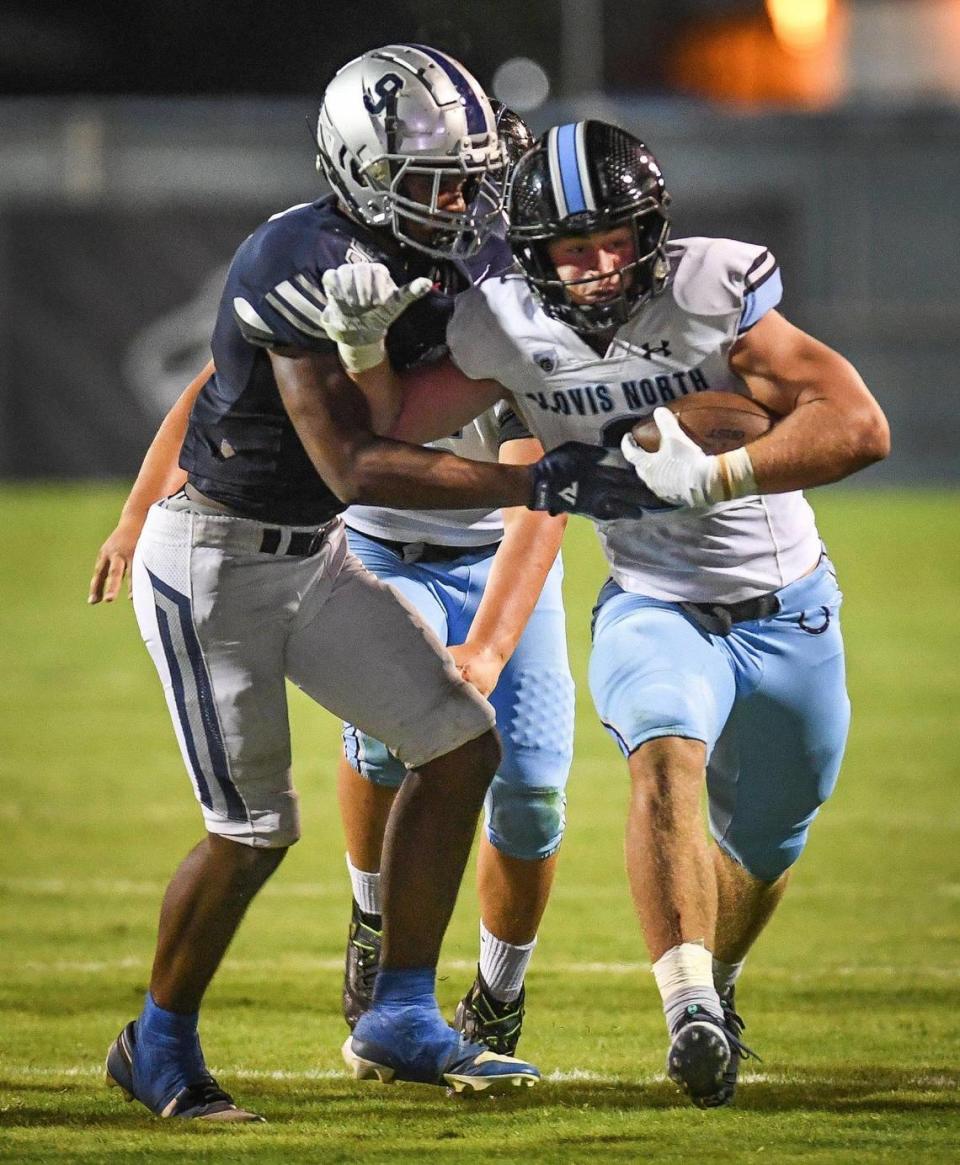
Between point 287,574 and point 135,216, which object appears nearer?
point 287,574

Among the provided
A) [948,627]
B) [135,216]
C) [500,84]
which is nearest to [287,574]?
[948,627]

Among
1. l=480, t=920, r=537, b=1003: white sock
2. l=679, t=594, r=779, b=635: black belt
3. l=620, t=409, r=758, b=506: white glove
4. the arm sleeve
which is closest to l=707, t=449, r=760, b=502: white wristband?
l=620, t=409, r=758, b=506: white glove

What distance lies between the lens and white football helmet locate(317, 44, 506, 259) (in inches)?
155

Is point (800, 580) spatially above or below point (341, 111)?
below

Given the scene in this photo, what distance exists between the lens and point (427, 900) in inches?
155

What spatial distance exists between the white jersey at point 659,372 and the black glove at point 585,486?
0.40 feet

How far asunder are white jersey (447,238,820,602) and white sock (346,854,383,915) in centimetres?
106

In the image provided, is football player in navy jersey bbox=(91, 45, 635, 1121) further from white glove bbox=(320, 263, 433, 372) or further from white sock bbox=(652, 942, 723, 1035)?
white sock bbox=(652, 942, 723, 1035)

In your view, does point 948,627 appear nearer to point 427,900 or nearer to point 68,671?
point 68,671

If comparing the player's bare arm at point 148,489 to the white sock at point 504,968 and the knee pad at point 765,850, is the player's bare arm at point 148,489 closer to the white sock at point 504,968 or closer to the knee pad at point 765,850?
the white sock at point 504,968

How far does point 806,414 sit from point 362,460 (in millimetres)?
808

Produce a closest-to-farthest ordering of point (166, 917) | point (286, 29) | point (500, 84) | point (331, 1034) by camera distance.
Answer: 1. point (166, 917)
2. point (331, 1034)
3. point (500, 84)
4. point (286, 29)

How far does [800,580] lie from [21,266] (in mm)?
12315

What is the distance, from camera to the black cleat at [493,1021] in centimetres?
430
